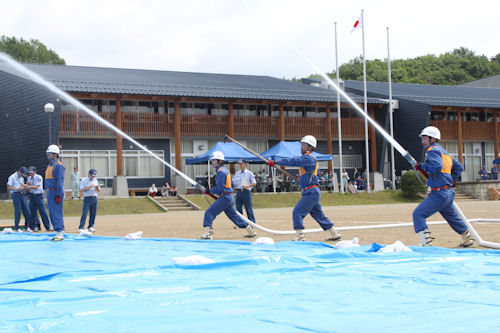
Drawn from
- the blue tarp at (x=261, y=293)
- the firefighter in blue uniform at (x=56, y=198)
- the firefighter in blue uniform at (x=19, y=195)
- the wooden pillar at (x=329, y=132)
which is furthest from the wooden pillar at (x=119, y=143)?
the blue tarp at (x=261, y=293)

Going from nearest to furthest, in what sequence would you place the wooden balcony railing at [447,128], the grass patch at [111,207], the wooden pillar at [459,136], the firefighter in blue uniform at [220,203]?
the firefighter in blue uniform at [220,203] → the grass patch at [111,207] → the wooden pillar at [459,136] → the wooden balcony railing at [447,128]

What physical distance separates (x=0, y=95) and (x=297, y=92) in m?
19.1

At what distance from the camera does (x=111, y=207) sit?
102ft

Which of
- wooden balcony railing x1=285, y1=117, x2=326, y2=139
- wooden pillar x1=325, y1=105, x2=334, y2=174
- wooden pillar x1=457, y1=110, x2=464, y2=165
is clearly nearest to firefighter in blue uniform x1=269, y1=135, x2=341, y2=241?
wooden balcony railing x1=285, y1=117, x2=326, y2=139

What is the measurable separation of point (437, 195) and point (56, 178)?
315 inches

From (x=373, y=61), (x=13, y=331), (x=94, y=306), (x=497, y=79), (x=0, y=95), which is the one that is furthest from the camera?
(x=373, y=61)

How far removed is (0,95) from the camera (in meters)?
38.5

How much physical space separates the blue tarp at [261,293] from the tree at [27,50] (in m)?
59.1

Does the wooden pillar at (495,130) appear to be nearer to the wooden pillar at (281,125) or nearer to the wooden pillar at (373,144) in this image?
the wooden pillar at (373,144)

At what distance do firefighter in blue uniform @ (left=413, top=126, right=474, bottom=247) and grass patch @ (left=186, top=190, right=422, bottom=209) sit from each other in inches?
941

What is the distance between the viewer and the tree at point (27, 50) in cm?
6325

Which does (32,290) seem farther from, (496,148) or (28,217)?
(496,148)

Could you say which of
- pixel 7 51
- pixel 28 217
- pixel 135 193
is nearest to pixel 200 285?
pixel 28 217

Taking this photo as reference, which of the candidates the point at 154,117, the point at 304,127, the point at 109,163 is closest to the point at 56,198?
the point at 109,163
